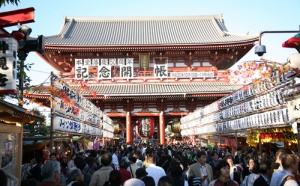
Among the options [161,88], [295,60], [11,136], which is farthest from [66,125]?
[161,88]

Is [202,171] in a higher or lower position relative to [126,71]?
lower

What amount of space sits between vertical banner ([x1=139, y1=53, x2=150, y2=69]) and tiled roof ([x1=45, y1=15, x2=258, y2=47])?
4.01ft

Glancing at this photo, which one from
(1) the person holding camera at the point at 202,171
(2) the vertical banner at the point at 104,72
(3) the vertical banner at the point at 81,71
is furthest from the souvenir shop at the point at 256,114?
(3) the vertical banner at the point at 81,71

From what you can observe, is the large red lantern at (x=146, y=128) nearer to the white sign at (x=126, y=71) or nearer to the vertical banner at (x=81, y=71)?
the white sign at (x=126, y=71)

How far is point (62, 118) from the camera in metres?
9.91

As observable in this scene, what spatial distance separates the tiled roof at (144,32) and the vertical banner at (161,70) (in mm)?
2128

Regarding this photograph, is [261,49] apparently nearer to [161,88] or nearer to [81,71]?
[161,88]

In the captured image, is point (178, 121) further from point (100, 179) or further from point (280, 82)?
point (100, 179)

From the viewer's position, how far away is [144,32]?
108 ft

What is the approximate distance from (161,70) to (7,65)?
2038cm

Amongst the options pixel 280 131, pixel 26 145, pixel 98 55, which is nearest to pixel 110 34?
pixel 98 55

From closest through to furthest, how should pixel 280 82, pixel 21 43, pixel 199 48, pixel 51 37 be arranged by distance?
pixel 21 43, pixel 280 82, pixel 199 48, pixel 51 37

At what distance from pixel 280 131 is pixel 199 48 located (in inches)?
652

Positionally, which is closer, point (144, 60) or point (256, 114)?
point (256, 114)
